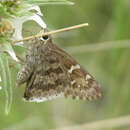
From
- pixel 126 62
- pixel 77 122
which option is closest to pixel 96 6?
pixel 126 62

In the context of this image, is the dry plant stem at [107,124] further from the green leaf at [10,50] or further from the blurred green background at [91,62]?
the green leaf at [10,50]

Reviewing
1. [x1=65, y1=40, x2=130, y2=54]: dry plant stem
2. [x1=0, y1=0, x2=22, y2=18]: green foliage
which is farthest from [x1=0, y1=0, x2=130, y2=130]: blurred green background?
[x1=0, y1=0, x2=22, y2=18]: green foliage

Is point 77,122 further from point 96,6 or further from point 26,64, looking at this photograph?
point 26,64

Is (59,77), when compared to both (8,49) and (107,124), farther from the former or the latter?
(107,124)

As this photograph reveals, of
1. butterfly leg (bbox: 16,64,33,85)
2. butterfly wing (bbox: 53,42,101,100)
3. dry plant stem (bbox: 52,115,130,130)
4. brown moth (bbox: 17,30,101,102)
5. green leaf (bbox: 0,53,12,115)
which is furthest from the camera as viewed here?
dry plant stem (bbox: 52,115,130,130)

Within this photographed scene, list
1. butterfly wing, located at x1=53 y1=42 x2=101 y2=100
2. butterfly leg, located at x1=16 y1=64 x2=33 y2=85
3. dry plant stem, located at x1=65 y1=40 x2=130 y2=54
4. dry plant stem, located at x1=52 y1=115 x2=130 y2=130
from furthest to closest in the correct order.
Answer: dry plant stem, located at x1=65 y1=40 x2=130 y2=54 < dry plant stem, located at x1=52 y1=115 x2=130 y2=130 < butterfly wing, located at x1=53 y1=42 x2=101 y2=100 < butterfly leg, located at x1=16 y1=64 x2=33 y2=85

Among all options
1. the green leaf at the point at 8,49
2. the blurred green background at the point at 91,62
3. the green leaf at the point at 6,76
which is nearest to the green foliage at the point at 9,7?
the green leaf at the point at 8,49

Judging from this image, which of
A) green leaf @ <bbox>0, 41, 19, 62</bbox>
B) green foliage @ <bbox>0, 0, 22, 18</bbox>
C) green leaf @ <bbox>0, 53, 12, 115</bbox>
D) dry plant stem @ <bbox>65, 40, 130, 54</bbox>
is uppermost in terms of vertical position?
green foliage @ <bbox>0, 0, 22, 18</bbox>

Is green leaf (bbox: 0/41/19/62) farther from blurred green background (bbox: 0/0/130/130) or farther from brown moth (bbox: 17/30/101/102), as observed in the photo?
blurred green background (bbox: 0/0/130/130)
